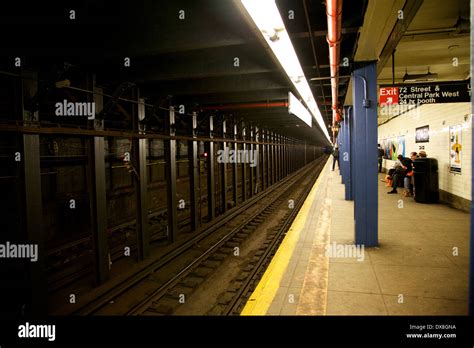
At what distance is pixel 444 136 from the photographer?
891cm

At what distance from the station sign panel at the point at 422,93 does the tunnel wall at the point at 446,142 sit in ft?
6.42

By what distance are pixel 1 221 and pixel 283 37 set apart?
559 centimetres

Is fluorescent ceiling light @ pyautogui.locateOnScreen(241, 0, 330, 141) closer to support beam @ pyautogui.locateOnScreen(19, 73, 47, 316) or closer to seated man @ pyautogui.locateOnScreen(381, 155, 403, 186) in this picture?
support beam @ pyautogui.locateOnScreen(19, 73, 47, 316)

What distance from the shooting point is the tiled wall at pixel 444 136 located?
752 cm

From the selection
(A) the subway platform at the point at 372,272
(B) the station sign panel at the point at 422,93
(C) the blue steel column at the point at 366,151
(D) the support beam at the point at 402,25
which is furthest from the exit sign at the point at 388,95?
(A) the subway platform at the point at 372,272

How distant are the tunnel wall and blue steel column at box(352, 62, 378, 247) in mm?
3611

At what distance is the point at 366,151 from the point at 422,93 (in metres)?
1.92

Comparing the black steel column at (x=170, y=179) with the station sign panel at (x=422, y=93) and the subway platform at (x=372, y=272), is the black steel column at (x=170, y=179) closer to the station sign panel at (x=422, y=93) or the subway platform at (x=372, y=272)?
the subway platform at (x=372, y=272)

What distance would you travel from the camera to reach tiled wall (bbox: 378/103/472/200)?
24.7 ft

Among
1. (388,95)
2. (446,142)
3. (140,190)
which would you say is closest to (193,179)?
(140,190)

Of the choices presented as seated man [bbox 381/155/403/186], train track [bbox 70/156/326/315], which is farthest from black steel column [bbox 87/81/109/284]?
seated man [bbox 381/155/403/186]

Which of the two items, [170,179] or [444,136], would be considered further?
[444,136]

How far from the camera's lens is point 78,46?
14.1ft

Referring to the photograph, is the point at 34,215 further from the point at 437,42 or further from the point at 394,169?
the point at 394,169
